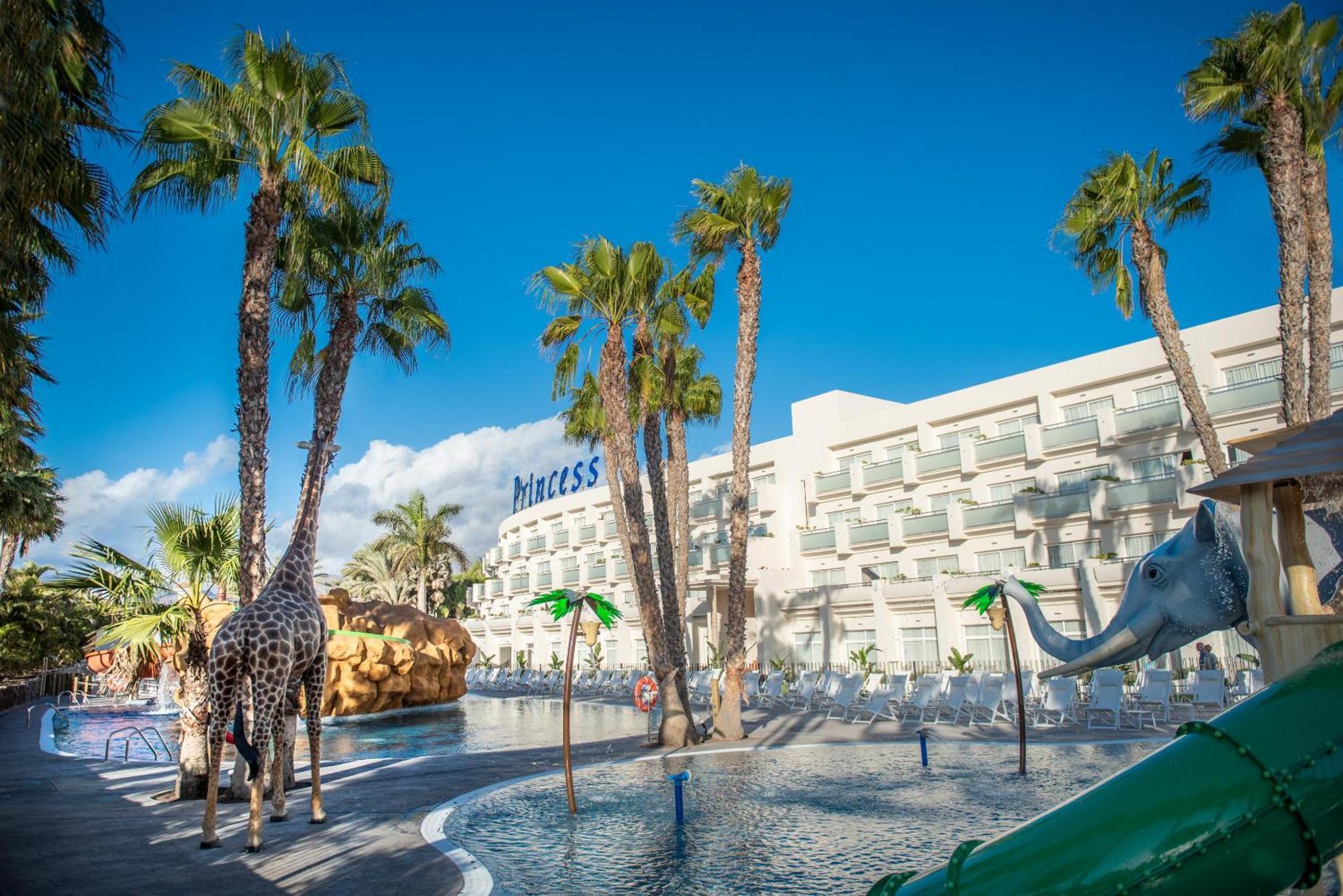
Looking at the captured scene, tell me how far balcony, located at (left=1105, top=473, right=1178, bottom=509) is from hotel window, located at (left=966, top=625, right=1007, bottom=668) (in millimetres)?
5765

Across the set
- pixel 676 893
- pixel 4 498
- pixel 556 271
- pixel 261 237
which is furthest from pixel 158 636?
pixel 4 498

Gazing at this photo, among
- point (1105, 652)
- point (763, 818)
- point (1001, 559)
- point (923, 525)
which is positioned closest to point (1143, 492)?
point (1001, 559)

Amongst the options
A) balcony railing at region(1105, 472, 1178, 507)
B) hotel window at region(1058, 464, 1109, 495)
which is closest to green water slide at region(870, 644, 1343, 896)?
balcony railing at region(1105, 472, 1178, 507)

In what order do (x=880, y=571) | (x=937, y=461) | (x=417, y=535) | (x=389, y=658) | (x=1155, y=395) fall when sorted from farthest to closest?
(x=417, y=535) < (x=880, y=571) < (x=937, y=461) < (x=1155, y=395) < (x=389, y=658)

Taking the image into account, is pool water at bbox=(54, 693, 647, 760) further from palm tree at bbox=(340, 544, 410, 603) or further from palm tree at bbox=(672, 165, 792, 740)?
palm tree at bbox=(340, 544, 410, 603)

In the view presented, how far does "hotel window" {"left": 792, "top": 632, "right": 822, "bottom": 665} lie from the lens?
36.2 metres

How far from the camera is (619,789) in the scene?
39.4 ft

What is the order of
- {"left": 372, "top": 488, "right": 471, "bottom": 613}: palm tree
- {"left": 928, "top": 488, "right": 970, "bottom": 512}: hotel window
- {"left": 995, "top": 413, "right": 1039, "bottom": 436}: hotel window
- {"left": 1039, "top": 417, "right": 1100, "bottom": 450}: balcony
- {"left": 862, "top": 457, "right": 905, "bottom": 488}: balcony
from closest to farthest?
{"left": 1039, "top": 417, "right": 1100, "bottom": 450}: balcony → {"left": 995, "top": 413, "right": 1039, "bottom": 436}: hotel window → {"left": 928, "top": 488, "right": 970, "bottom": 512}: hotel window → {"left": 862, "top": 457, "right": 905, "bottom": 488}: balcony → {"left": 372, "top": 488, "right": 471, "bottom": 613}: palm tree

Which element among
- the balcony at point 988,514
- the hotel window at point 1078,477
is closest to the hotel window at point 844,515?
the balcony at point 988,514

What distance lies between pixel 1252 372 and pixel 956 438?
36.9 ft

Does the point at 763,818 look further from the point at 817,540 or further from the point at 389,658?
the point at 817,540

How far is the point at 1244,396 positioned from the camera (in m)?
26.9

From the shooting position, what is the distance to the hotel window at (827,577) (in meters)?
38.8

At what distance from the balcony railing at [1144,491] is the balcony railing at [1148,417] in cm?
166
